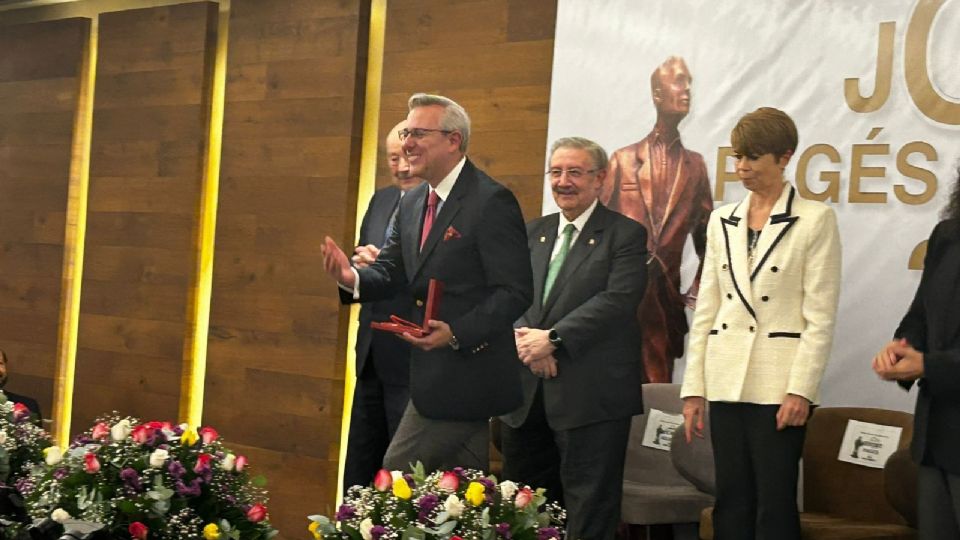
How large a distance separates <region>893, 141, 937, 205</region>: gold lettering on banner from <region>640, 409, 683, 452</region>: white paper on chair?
1238 millimetres

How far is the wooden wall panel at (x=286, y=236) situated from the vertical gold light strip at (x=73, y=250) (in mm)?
1509

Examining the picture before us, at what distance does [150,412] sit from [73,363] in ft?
3.16

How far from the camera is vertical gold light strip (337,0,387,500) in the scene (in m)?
6.96

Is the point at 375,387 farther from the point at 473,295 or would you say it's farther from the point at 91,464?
the point at 91,464

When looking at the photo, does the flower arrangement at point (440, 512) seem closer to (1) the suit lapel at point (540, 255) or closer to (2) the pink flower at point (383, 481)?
(2) the pink flower at point (383, 481)

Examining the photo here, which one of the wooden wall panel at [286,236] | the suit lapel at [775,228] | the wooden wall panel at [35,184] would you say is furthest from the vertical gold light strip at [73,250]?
the suit lapel at [775,228]

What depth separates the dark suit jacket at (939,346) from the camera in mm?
3559

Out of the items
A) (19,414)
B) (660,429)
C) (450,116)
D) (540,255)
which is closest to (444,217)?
(450,116)

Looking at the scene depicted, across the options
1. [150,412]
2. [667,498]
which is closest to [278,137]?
[150,412]

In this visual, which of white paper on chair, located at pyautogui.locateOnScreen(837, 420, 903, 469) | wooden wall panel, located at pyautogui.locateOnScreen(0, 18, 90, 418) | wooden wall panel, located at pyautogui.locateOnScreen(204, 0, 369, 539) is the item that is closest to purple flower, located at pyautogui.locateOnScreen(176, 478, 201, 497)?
white paper on chair, located at pyautogui.locateOnScreen(837, 420, 903, 469)

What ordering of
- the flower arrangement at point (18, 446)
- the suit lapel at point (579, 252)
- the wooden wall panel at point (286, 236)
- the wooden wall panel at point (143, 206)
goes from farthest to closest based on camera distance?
the wooden wall panel at point (143, 206) < the wooden wall panel at point (286, 236) < the suit lapel at point (579, 252) < the flower arrangement at point (18, 446)

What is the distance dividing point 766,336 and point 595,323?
79cm

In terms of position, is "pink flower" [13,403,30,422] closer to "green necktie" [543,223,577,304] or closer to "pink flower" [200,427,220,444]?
"pink flower" [200,427,220,444]

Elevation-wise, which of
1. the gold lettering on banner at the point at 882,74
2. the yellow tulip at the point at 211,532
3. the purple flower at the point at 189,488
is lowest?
the yellow tulip at the point at 211,532
